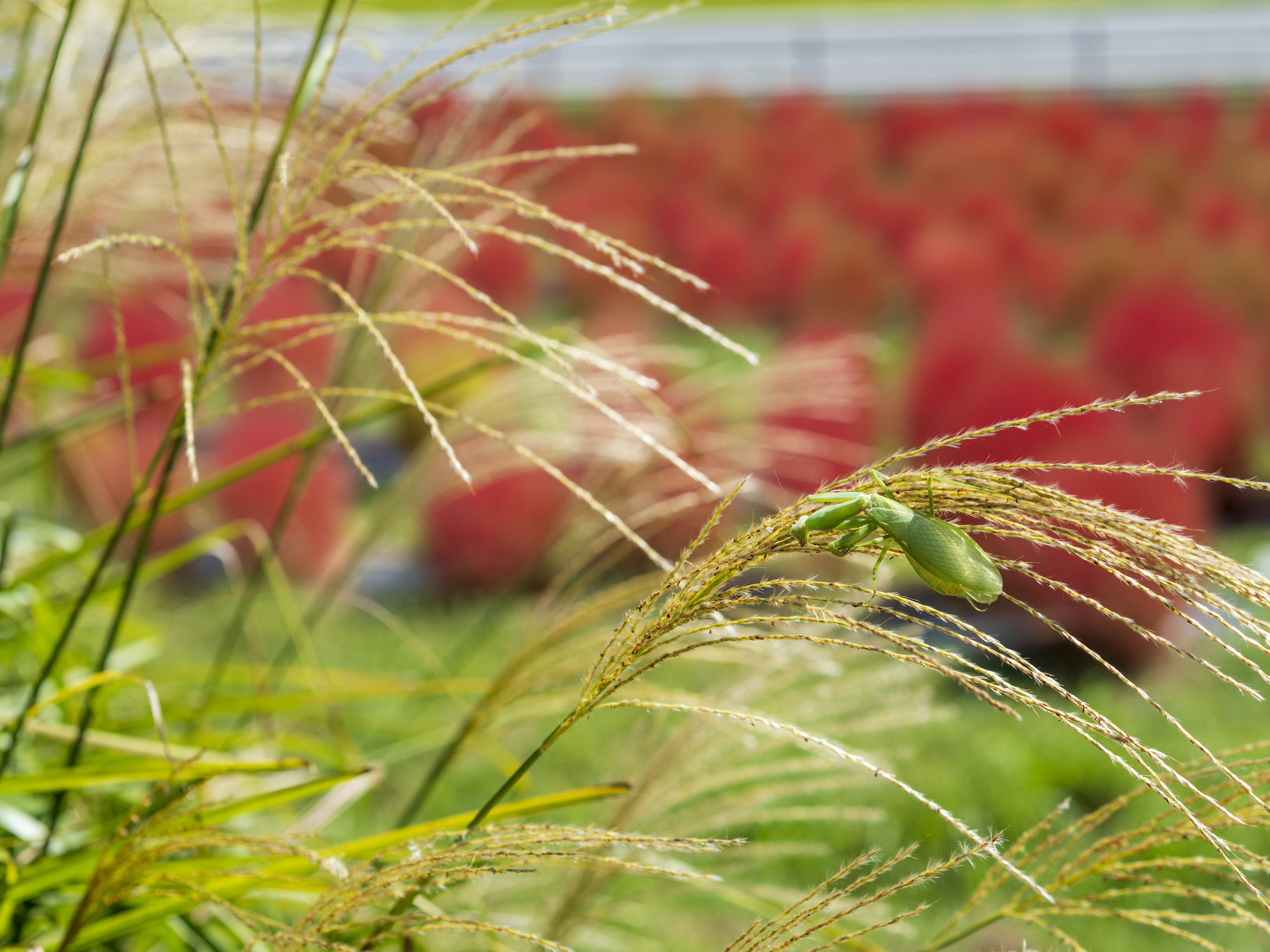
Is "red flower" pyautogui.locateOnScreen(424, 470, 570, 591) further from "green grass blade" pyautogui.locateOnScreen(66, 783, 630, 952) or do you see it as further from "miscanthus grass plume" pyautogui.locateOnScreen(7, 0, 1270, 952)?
"green grass blade" pyautogui.locateOnScreen(66, 783, 630, 952)

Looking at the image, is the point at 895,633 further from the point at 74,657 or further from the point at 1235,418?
the point at 1235,418

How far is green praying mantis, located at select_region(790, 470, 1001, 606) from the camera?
343 mm

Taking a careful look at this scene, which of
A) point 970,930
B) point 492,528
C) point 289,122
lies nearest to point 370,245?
point 289,122

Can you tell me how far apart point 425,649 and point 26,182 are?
0.38 meters

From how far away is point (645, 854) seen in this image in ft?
2.41

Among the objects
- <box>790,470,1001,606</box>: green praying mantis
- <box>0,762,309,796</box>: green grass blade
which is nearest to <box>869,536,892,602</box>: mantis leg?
<box>790,470,1001,606</box>: green praying mantis

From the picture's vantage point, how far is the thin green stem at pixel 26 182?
0.53 metres

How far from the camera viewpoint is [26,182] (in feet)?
1.94

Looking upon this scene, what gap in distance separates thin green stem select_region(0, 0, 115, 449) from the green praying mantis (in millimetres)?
368

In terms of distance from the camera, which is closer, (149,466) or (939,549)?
(939,549)

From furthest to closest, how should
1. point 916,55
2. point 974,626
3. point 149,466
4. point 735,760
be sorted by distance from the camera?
point 916,55 < point 735,760 < point 149,466 < point 974,626

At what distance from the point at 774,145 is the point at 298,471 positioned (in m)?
4.43

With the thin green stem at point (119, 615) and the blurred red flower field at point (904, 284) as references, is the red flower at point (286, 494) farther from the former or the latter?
the thin green stem at point (119, 615)

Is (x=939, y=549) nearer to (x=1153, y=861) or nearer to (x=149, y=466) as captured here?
(x=1153, y=861)
